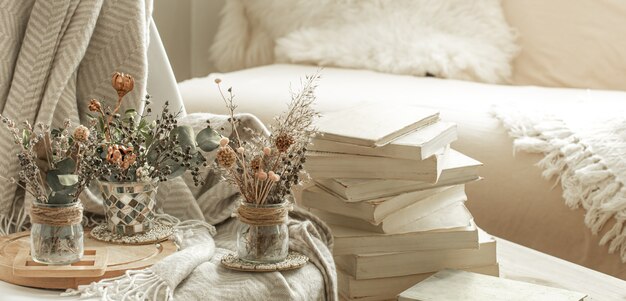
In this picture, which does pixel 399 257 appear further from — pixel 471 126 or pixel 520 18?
pixel 520 18

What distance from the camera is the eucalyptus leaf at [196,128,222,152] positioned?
3.67 ft

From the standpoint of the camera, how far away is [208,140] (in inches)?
44.1

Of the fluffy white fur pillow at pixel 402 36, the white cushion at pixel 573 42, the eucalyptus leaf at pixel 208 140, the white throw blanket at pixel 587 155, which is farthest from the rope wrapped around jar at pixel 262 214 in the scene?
the white cushion at pixel 573 42

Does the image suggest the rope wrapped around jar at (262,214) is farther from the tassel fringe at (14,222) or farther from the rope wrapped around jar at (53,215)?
the tassel fringe at (14,222)

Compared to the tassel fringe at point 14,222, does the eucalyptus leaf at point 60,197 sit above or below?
above

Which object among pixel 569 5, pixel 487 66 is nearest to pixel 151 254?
pixel 487 66

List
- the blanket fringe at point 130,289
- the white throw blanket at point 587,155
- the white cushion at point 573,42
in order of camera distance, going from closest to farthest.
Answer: the blanket fringe at point 130,289 < the white throw blanket at point 587,155 < the white cushion at point 573,42

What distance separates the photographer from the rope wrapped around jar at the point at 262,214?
1040mm

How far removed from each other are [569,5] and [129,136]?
5.19ft

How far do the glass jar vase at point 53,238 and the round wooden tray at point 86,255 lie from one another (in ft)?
0.06

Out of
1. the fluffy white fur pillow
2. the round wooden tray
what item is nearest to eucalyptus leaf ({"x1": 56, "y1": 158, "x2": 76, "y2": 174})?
the round wooden tray

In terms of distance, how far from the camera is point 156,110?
1393 mm

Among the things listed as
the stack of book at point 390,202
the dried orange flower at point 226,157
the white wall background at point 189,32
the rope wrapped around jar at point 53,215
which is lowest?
the white wall background at point 189,32

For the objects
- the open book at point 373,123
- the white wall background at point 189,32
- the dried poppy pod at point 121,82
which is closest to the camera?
the dried poppy pod at point 121,82
